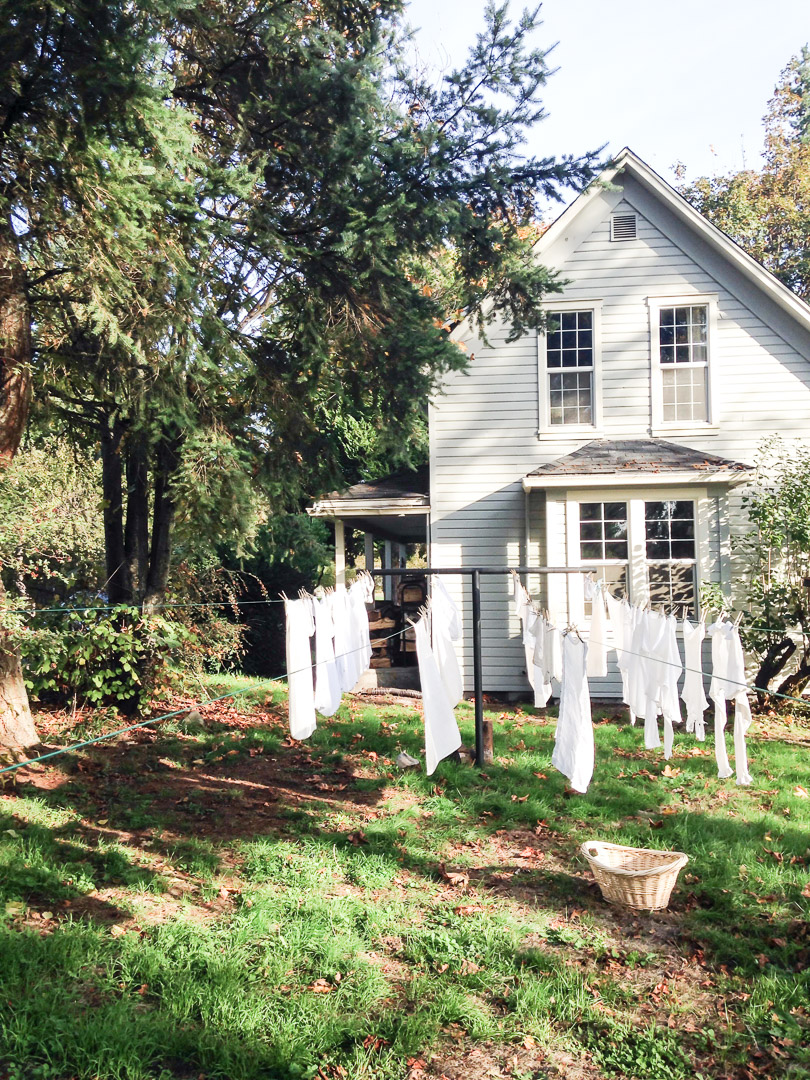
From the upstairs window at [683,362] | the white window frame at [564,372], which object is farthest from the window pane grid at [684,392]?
the white window frame at [564,372]

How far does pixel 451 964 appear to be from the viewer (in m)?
4.63

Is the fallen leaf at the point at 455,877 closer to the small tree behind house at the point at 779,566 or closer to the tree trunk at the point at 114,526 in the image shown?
the tree trunk at the point at 114,526

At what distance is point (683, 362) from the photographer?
12469mm

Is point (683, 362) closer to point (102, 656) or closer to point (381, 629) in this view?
point (381, 629)

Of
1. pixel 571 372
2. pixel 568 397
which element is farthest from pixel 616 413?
pixel 571 372

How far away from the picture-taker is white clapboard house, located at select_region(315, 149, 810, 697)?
11945 millimetres

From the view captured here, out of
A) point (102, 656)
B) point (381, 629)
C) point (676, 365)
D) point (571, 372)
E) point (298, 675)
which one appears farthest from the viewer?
point (381, 629)

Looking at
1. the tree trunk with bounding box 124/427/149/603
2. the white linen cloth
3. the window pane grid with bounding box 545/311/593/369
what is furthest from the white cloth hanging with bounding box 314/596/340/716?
the window pane grid with bounding box 545/311/593/369

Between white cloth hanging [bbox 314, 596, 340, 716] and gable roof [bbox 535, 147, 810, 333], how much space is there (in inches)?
307

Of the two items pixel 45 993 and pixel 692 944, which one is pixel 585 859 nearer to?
pixel 692 944

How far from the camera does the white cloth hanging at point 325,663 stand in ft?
19.8

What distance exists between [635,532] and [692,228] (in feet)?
15.4

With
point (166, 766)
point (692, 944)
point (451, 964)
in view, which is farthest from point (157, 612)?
point (692, 944)

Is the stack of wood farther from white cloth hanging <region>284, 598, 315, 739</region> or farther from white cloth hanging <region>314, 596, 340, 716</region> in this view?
white cloth hanging <region>284, 598, 315, 739</region>
